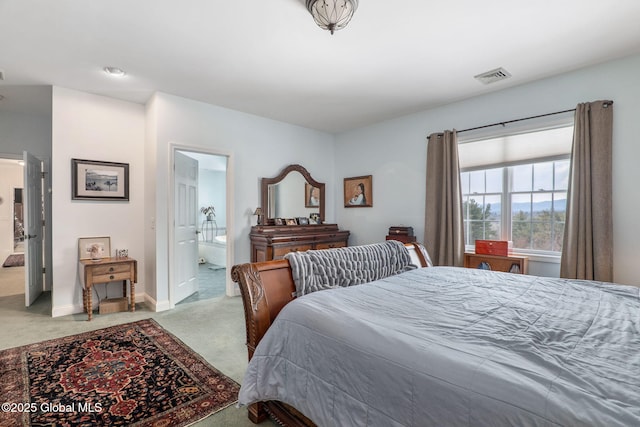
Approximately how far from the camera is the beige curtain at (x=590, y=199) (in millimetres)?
2863

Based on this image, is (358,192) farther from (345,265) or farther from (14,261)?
(14,261)

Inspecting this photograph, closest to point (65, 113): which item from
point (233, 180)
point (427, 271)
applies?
point (233, 180)

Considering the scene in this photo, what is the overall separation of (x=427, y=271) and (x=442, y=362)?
4.71 ft

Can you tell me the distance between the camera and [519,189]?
3.61m

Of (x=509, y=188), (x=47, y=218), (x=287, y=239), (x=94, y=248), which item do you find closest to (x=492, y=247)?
(x=509, y=188)

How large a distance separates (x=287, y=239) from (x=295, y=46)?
2.49 meters

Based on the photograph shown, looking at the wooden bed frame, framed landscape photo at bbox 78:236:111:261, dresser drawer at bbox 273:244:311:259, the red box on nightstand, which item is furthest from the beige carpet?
the red box on nightstand

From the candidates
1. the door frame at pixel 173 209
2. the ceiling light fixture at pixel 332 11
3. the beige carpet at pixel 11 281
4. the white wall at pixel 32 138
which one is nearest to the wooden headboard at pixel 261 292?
the ceiling light fixture at pixel 332 11

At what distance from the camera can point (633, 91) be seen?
9.26 feet

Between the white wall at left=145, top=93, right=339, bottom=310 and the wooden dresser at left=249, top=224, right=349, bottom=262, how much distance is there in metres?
0.22

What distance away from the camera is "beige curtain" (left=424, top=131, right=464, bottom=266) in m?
3.87

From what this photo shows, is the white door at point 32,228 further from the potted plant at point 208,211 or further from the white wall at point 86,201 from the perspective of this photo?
the potted plant at point 208,211

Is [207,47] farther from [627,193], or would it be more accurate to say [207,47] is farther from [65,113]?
[627,193]

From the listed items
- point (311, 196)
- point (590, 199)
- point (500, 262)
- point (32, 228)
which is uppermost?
point (311, 196)
